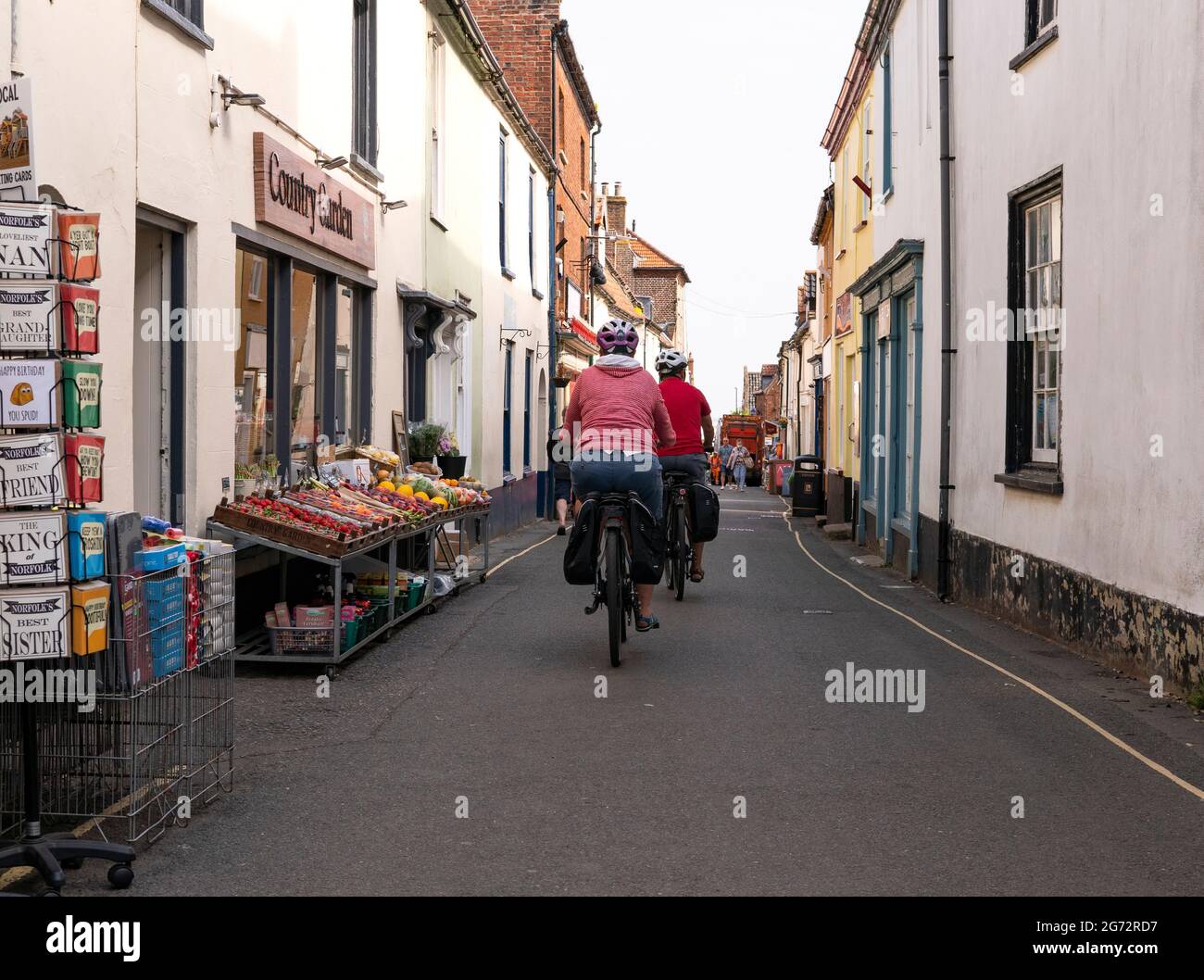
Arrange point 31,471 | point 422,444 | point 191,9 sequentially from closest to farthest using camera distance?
point 31,471 < point 191,9 < point 422,444

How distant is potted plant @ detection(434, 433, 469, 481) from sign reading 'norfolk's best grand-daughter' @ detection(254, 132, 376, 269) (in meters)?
2.66

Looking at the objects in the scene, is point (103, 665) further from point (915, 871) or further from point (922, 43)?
point (922, 43)

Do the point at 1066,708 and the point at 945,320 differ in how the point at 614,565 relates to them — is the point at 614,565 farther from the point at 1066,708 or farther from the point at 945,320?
the point at 945,320

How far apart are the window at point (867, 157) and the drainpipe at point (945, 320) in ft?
25.8

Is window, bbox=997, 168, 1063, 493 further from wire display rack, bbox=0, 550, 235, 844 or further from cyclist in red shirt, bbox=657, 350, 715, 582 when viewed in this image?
wire display rack, bbox=0, 550, 235, 844

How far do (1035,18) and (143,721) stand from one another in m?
9.62

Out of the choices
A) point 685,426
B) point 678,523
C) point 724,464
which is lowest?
point 678,523

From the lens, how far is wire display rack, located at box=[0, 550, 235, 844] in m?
5.18

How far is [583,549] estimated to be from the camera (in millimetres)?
9047

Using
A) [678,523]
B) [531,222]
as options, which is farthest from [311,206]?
[531,222]

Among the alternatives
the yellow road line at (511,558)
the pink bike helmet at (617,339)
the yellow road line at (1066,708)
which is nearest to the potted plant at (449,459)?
the yellow road line at (511,558)

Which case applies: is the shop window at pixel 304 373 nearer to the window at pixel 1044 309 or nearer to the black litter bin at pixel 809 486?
the window at pixel 1044 309

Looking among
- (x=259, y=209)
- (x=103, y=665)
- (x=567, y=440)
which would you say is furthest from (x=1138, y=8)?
(x=103, y=665)

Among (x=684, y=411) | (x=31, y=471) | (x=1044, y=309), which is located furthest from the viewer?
(x=684, y=411)
